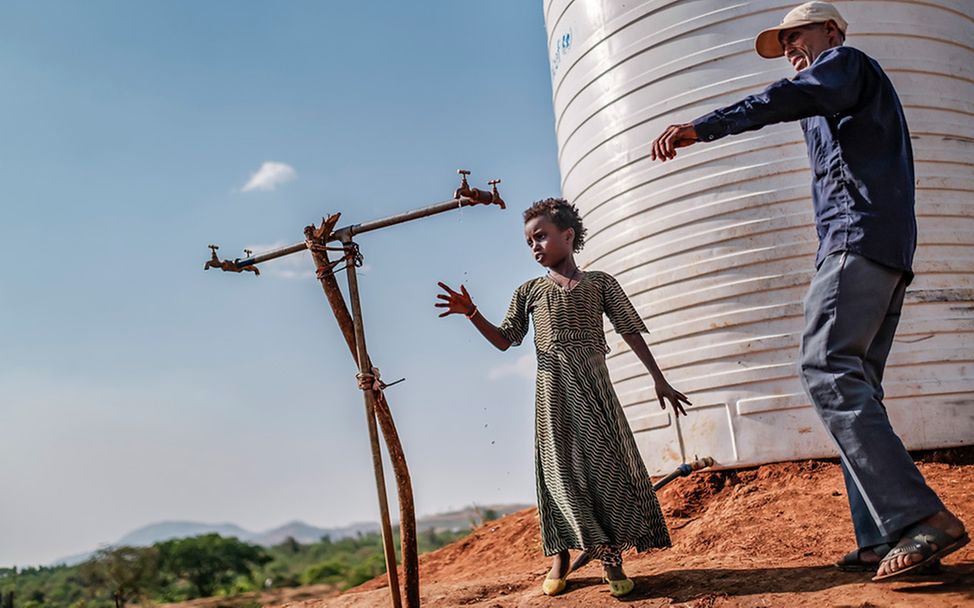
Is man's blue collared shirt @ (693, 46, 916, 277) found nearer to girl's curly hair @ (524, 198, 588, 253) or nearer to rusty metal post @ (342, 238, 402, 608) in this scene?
girl's curly hair @ (524, 198, 588, 253)

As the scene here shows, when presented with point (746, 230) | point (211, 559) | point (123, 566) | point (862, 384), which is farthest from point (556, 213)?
point (211, 559)

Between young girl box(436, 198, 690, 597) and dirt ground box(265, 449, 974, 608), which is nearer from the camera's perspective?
dirt ground box(265, 449, 974, 608)

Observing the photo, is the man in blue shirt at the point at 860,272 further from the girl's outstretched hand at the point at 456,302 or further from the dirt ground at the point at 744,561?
the girl's outstretched hand at the point at 456,302

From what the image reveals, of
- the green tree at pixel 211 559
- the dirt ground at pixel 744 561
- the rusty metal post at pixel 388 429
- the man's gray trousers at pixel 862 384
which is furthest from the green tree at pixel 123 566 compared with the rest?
the green tree at pixel 211 559

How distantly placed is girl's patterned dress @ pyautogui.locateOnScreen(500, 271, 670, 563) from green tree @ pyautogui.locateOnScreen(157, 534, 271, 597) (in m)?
25.9

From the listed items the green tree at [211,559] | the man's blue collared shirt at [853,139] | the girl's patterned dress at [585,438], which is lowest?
the green tree at [211,559]

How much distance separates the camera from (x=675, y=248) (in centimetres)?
562

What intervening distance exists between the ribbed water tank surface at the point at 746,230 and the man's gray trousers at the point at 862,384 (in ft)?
7.00

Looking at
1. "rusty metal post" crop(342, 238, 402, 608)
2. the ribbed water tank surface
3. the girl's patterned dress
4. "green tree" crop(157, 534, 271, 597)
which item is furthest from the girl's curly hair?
"green tree" crop(157, 534, 271, 597)

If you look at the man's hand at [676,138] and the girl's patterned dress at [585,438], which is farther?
the girl's patterned dress at [585,438]

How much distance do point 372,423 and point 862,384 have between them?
2.02 m

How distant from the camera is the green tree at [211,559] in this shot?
28.0 m

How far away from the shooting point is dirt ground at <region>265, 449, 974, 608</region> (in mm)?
3076

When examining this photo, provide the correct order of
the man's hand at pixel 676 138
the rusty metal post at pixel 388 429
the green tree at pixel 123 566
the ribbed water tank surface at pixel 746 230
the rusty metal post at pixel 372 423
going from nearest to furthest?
the man's hand at pixel 676 138 → the rusty metal post at pixel 372 423 → the rusty metal post at pixel 388 429 → the ribbed water tank surface at pixel 746 230 → the green tree at pixel 123 566
